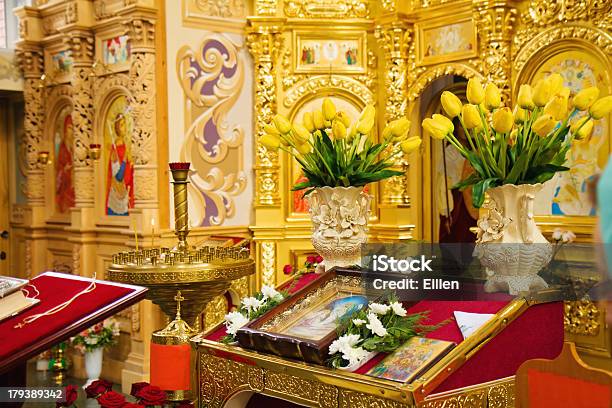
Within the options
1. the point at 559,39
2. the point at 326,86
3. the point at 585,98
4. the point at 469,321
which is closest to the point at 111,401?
the point at 469,321

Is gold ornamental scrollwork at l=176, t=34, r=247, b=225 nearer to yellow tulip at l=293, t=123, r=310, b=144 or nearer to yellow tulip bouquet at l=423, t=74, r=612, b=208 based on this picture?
yellow tulip at l=293, t=123, r=310, b=144

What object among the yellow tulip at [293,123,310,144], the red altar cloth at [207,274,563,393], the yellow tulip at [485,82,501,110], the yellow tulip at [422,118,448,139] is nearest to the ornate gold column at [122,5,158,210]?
the yellow tulip at [293,123,310,144]

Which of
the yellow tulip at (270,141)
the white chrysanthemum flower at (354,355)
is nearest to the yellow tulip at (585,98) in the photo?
the white chrysanthemum flower at (354,355)

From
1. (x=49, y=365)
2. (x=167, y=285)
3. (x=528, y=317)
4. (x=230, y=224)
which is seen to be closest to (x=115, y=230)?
(x=230, y=224)

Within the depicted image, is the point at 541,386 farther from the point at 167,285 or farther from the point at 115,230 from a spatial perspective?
the point at 115,230

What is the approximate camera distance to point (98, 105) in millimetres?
8414

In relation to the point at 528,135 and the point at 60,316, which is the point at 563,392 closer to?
the point at 528,135

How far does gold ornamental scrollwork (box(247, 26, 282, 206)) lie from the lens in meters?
8.19

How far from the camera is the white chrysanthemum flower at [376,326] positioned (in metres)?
2.76

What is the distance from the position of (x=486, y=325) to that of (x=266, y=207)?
18.8 ft

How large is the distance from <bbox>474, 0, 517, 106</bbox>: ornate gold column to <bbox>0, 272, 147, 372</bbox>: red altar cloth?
16.3 ft

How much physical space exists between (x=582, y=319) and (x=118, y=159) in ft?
15.3

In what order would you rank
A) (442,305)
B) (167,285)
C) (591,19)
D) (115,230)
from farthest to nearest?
(115,230)
(591,19)
(167,285)
(442,305)

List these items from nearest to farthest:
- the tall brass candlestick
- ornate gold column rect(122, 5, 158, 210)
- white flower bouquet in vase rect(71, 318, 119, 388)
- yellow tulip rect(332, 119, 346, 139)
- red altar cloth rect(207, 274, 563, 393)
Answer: red altar cloth rect(207, 274, 563, 393), yellow tulip rect(332, 119, 346, 139), the tall brass candlestick, ornate gold column rect(122, 5, 158, 210), white flower bouquet in vase rect(71, 318, 119, 388)
